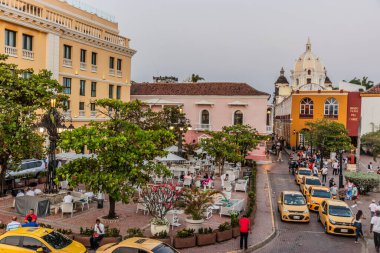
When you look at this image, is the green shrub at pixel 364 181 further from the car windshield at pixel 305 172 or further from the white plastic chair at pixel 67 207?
the white plastic chair at pixel 67 207

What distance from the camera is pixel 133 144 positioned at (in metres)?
16.0

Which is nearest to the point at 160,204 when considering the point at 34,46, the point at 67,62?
the point at 34,46

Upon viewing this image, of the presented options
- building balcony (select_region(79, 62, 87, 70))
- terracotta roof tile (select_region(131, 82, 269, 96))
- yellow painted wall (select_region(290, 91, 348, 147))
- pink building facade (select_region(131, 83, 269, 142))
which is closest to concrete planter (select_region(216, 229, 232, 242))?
building balcony (select_region(79, 62, 87, 70))

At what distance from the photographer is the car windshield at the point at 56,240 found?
38.0ft

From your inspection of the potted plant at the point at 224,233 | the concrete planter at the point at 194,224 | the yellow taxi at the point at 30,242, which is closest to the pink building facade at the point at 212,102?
the potted plant at the point at 224,233

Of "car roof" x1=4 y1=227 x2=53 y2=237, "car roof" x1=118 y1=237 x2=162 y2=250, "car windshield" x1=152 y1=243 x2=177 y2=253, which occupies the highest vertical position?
"car roof" x1=4 y1=227 x2=53 y2=237

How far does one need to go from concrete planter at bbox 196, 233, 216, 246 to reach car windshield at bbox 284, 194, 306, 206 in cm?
614

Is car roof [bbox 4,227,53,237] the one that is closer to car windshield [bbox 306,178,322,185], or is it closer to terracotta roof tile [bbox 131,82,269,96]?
car windshield [bbox 306,178,322,185]

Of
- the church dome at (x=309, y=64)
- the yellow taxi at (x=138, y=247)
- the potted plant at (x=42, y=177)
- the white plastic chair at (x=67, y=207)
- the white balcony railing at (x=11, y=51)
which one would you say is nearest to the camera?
the yellow taxi at (x=138, y=247)

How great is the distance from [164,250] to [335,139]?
30184 mm

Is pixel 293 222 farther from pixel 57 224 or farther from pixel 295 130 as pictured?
pixel 295 130

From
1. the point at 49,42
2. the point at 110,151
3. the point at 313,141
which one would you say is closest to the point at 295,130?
the point at 313,141

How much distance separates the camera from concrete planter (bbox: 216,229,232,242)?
15202mm

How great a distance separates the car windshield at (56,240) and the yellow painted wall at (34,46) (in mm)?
20595
